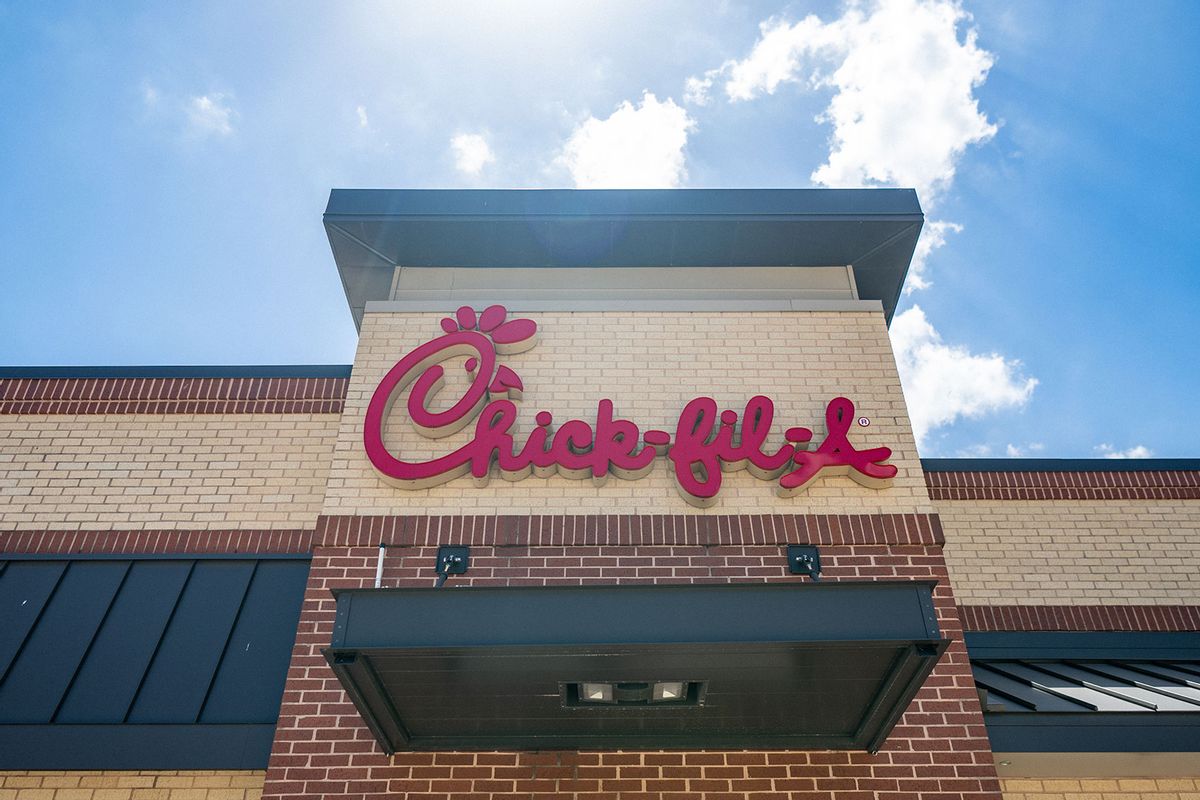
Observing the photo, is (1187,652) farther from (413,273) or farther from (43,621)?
(43,621)

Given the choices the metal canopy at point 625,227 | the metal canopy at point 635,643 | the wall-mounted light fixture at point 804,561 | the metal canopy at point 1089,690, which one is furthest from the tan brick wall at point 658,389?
the metal canopy at point 635,643

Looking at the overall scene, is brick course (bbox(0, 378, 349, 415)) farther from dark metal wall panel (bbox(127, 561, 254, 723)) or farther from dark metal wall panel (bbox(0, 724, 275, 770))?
dark metal wall panel (bbox(0, 724, 275, 770))

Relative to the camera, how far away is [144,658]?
703 centimetres

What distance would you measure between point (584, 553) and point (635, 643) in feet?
7.01

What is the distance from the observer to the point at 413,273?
32.6 ft

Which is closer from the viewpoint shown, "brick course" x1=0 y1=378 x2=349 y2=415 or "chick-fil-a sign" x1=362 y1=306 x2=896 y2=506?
"chick-fil-a sign" x1=362 y1=306 x2=896 y2=506

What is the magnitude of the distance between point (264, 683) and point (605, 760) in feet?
9.40

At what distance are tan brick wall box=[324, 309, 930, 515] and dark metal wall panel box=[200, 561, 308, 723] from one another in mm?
815

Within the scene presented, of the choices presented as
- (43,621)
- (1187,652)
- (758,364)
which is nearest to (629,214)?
(758,364)

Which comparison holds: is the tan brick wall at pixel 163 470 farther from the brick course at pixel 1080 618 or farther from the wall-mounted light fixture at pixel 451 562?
the brick course at pixel 1080 618

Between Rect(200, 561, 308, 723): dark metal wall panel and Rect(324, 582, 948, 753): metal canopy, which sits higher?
Rect(200, 561, 308, 723): dark metal wall panel

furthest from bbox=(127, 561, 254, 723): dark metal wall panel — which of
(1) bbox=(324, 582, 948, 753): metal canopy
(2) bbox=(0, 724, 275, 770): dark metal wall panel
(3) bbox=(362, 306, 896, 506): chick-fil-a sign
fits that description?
(1) bbox=(324, 582, 948, 753): metal canopy

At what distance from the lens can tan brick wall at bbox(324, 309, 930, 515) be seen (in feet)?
25.1

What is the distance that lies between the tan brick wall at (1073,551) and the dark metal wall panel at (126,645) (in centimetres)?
803
